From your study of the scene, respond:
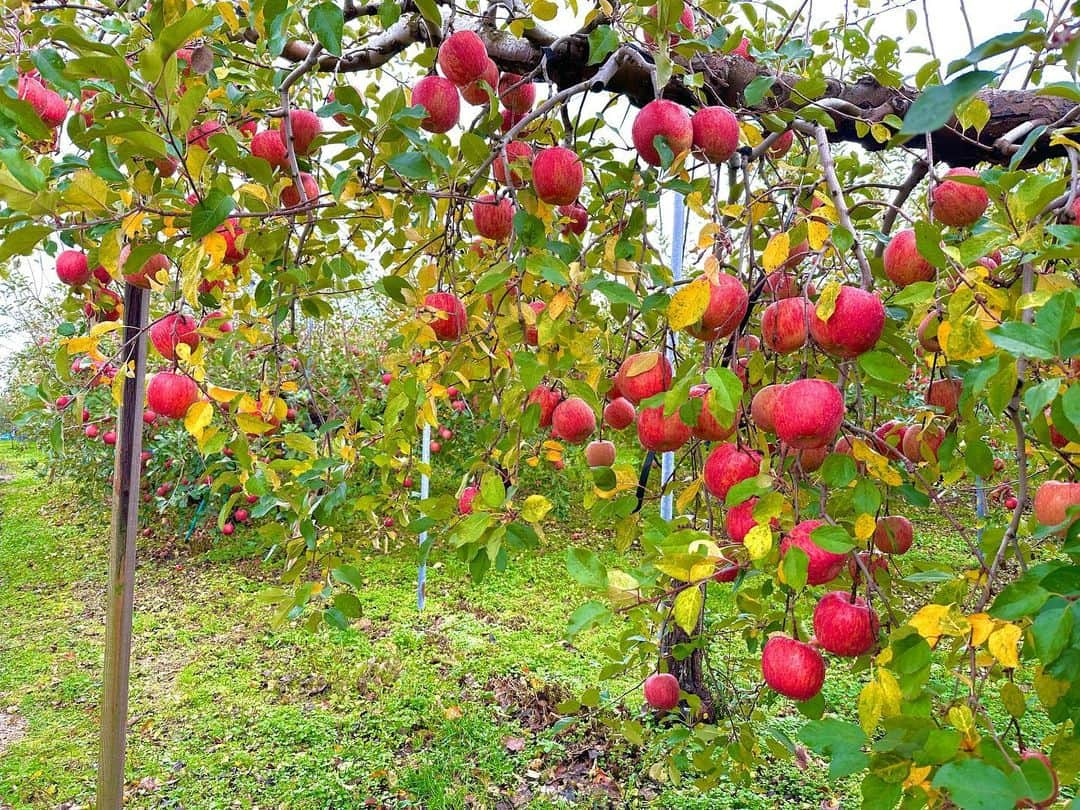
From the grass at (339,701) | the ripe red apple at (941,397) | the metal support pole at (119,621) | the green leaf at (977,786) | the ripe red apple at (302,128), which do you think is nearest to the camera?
the green leaf at (977,786)

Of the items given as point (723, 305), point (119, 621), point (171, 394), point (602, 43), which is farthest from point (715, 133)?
point (119, 621)

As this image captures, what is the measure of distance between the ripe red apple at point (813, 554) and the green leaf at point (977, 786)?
0.20 meters

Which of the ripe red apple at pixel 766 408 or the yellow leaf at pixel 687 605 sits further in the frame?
the ripe red apple at pixel 766 408

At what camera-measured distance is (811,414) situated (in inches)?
26.2

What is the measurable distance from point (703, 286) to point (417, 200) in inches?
22.5

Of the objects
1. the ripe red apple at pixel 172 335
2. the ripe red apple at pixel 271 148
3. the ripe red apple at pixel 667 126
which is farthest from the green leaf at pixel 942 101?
the ripe red apple at pixel 172 335

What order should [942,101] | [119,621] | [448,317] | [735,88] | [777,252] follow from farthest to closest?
1. [119,621]
2. [735,88]
3. [448,317]
4. [777,252]
5. [942,101]

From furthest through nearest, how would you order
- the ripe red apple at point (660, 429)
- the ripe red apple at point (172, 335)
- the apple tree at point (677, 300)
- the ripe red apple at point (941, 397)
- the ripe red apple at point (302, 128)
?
the ripe red apple at point (172, 335), the ripe red apple at point (302, 128), the ripe red apple at point (941, 397), the ripe red apple at point (660, 429), the apple tree at point (677, 300)

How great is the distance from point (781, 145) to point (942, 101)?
1.05 metres

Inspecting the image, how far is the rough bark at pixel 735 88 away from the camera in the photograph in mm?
1054

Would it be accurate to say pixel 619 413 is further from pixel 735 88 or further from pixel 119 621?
pixel 119 621

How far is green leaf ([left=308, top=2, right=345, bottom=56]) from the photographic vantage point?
0.69 metres

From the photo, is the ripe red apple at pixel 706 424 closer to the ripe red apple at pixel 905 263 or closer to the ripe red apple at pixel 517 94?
the ripe red apple at pixel 905 263

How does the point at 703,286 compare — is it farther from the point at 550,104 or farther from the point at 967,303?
the point at 550,104
